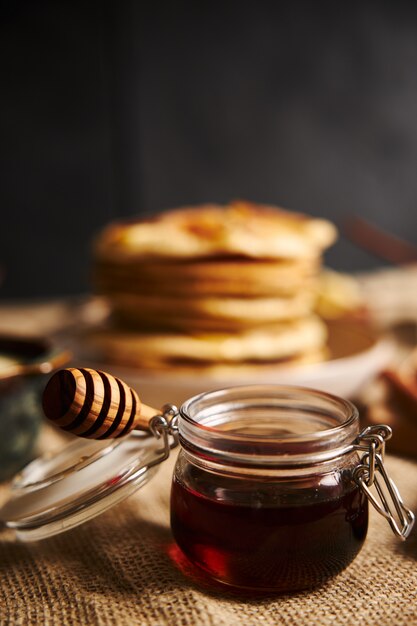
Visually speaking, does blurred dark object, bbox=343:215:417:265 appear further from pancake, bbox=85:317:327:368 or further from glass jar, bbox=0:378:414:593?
glass jar, bbox=0:378:414:593

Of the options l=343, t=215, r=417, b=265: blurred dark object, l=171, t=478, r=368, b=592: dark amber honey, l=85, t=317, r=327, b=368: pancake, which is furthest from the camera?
l=343, t=215, r=417, b=265: blurred dark object

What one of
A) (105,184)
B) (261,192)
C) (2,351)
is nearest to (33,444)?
(2,351)

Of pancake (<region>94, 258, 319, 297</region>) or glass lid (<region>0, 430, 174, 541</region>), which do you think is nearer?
glass lid (<region>0, 430, 174, 541</region>)

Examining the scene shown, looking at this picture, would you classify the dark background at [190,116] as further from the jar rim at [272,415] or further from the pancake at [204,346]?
the jar rim at [272,415]

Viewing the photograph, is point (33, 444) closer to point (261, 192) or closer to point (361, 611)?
point (361, 611)

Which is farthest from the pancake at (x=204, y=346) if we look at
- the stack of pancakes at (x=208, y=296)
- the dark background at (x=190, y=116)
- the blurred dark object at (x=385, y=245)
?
the dark background at (x=190, y=116)

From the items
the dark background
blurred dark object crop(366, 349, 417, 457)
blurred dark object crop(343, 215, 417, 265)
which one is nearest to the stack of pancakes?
blurred dark object crop(366, 349, 417, 457)
